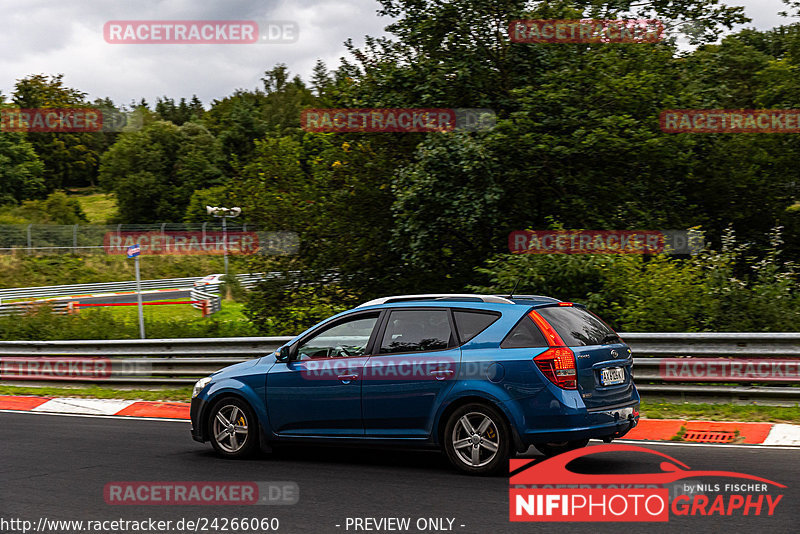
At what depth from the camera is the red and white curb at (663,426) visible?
877 cm

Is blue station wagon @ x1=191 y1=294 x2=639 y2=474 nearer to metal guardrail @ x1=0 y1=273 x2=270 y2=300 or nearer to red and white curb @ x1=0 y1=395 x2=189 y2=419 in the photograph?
red and white curb @ x1=0 y1=395 x2=189 y2=419

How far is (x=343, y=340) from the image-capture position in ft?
26.6

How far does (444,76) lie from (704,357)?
9.02m

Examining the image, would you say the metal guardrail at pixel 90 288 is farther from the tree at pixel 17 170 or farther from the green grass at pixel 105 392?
the tree at pixel 17 170

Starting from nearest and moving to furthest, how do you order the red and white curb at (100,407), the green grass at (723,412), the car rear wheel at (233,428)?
1. the car rear wheel at (233,428)
2. the green grass at (723,412)
3. the red and white curb at (100,407)

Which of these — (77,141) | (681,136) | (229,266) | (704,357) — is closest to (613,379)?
(704,357)

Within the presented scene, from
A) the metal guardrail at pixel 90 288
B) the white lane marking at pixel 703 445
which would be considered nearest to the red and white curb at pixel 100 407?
the white lane marking at pixel 703 445

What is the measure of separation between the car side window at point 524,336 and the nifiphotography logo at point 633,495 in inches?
43.5

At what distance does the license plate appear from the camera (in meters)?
7.26

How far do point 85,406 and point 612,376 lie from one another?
9.51 m

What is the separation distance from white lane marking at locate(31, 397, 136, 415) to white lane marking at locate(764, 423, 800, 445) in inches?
368

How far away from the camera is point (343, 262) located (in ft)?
61.3

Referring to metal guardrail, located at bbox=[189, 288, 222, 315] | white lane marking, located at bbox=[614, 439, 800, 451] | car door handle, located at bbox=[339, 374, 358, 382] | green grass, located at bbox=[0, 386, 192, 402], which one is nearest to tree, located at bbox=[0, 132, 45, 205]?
metal guardrail, located at bbox=[189, 288, 222, 315]

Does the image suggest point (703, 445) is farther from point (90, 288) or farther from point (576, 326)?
point (90, 288)
